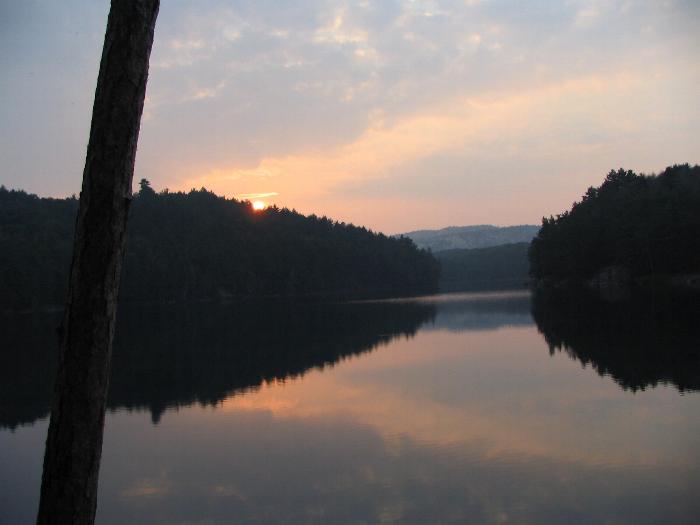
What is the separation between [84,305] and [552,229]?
7816cm

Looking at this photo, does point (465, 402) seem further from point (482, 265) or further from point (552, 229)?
point (482, 265)

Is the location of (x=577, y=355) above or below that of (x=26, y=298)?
above

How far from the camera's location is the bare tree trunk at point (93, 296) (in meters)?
3.14

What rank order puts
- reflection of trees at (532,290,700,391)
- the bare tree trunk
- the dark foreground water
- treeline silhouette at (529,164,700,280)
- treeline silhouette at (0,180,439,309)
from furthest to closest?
treeline silhouette at (0,180,439,309) → treeline silhouette at (529,164,700,280) → reflection of trees at (532,290,700,391) → the dark foreground water → the bare tree trunk

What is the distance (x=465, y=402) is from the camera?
48.3ft

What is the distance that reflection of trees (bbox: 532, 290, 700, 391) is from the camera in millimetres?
15875

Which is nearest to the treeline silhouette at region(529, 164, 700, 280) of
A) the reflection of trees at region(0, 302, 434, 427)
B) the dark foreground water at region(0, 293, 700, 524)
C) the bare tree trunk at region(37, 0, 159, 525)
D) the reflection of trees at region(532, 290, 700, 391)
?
the reflection of trees at region(532, 290, 700, 391)

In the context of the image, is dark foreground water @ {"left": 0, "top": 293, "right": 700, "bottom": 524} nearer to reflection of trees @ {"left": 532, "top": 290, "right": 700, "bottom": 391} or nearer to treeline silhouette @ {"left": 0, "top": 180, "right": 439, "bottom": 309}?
reflection of trees @ {"left": 532, "top": 290, "right": 700, "bottom": 391}

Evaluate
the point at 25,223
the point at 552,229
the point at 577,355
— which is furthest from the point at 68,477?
the point at 25,223

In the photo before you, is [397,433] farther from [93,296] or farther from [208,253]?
[208,253]

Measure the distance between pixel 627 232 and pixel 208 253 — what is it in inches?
2749

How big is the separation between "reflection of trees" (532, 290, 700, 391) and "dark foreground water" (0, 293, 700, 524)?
13 cm

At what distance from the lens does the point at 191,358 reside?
81.5 feet

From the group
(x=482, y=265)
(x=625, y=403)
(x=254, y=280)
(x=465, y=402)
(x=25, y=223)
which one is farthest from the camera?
(x=482, y=265)
